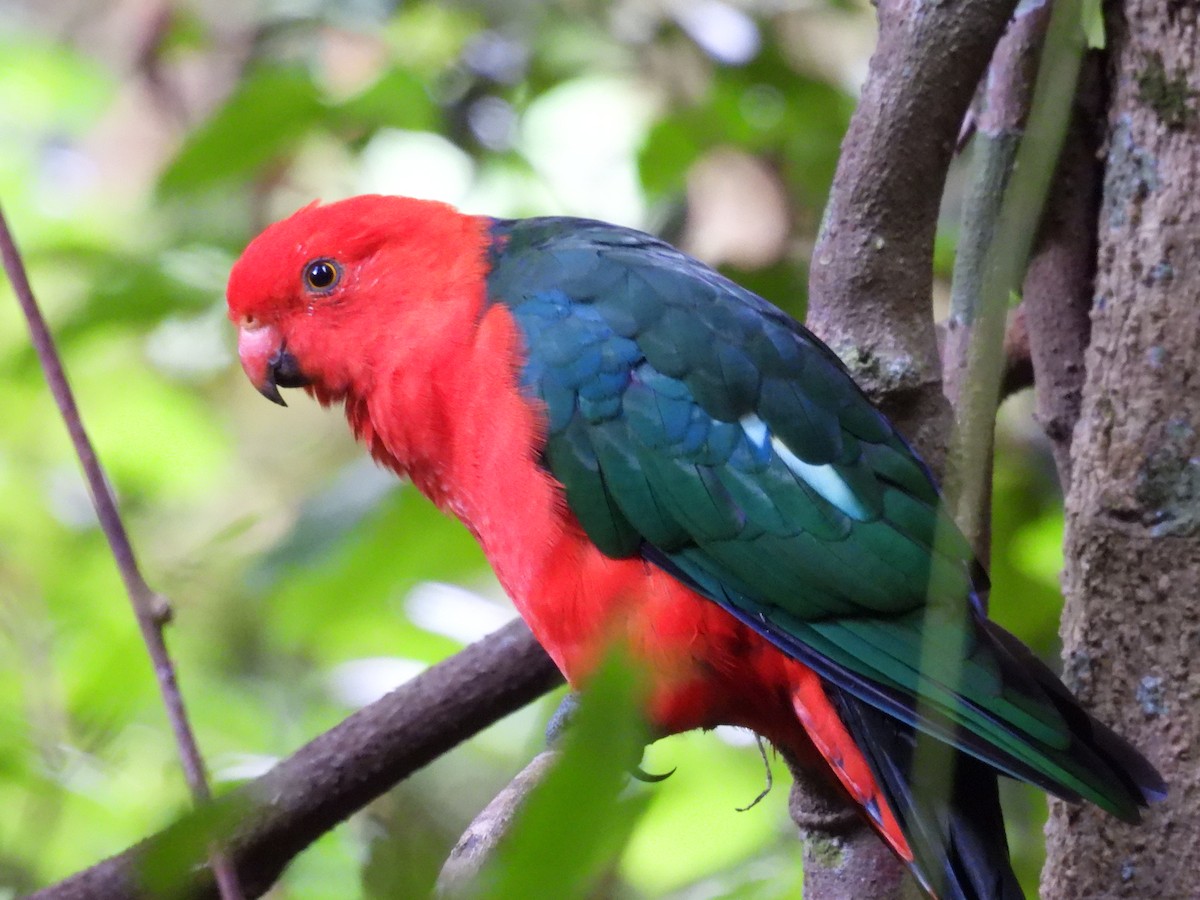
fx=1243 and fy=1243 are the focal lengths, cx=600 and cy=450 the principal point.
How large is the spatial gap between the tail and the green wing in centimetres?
6

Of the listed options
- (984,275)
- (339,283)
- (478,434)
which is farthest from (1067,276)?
(339,283)

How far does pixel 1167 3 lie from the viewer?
69.5 inches

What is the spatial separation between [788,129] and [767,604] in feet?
4.54

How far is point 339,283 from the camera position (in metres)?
2.19

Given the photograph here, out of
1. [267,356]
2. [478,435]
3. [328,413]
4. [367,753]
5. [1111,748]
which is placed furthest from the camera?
[328,413]

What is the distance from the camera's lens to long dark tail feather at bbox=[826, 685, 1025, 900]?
1.52m

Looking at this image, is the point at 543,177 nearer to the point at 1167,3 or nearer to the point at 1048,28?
the point at 1048,28

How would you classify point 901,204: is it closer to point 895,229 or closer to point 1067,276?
point 895,229

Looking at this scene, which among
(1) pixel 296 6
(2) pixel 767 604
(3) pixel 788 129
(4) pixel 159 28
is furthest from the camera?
(4) pixel 159 28

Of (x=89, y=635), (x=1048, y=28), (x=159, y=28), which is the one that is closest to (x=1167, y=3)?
(x=1048, y=28)

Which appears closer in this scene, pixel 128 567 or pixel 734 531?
→ pixel 128 567

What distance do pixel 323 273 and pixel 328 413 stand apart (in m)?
2.50

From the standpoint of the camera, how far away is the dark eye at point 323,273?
2191mm

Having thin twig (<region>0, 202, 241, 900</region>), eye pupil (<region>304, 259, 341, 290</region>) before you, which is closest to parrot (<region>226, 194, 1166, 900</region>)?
eye pupil (<region>304, 259, 341, 290</region>)
